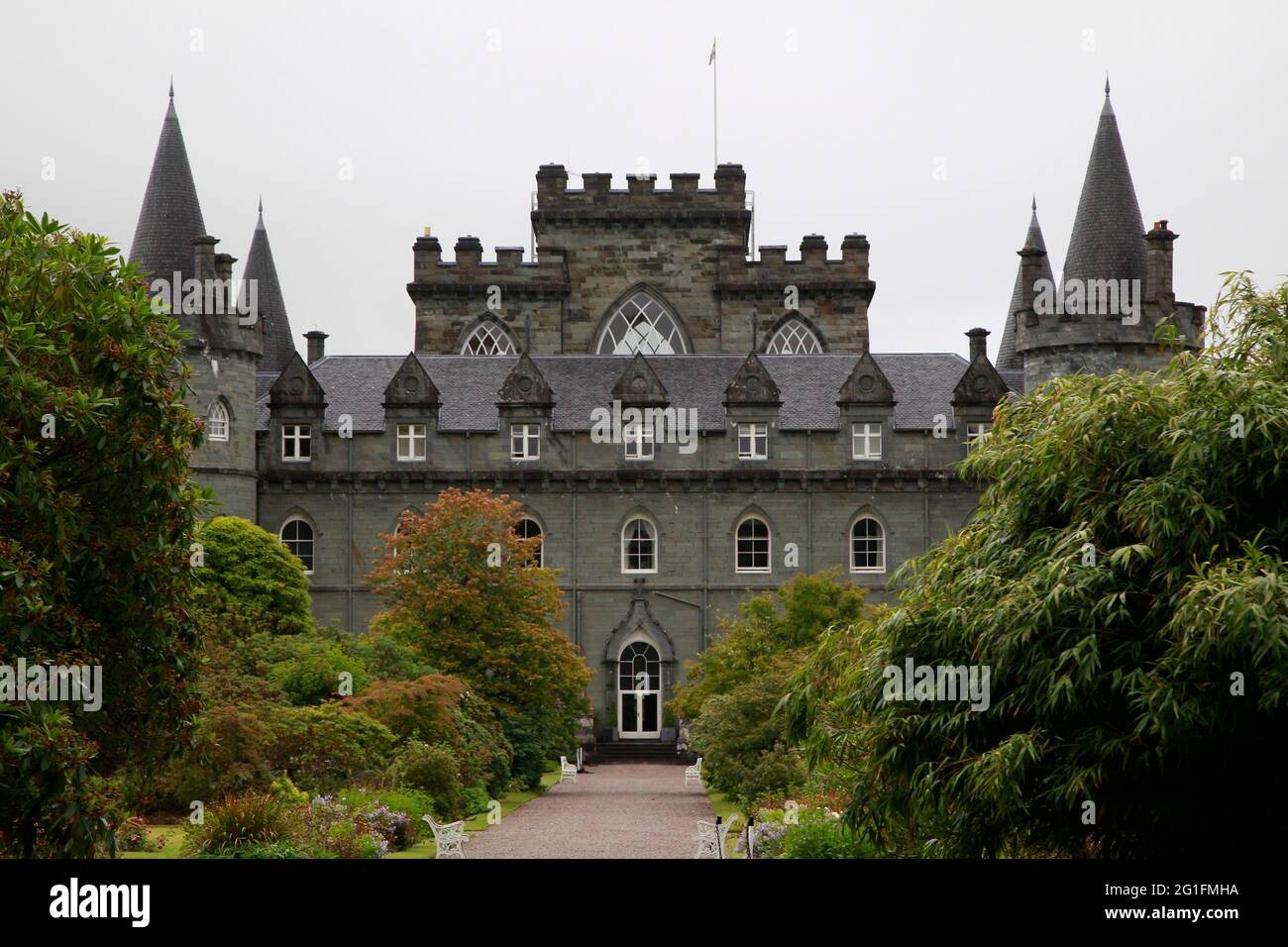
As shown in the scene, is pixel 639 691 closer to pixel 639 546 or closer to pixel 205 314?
pixel 639 546

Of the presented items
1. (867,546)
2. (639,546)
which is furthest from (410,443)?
(867,546)

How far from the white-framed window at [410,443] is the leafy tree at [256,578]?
9044 mm

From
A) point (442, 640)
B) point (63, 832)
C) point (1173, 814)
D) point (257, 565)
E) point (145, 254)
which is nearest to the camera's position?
point (1173, 814)

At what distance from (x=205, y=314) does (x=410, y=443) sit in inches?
286

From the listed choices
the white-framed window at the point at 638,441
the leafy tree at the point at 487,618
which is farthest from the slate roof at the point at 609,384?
the leafy tree at the point at 487,618

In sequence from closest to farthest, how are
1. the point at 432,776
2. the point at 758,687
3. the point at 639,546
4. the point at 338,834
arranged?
the point at 338,834 → the point at 432,776 → the point at 758,687 → the point at 639,546

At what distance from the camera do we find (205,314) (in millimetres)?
50969

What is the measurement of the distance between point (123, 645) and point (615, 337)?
4541cm

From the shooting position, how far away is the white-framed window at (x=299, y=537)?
53.5m

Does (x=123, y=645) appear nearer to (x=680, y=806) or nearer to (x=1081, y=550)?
(x=1081, y=550)

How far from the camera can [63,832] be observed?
16.4 metres

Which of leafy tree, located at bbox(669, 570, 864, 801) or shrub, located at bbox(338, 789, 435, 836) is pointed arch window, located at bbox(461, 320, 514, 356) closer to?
leafy tree, located at bbox(669, 570, 864, 801)

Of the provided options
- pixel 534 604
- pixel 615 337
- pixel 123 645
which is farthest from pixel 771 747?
pixel 615 337

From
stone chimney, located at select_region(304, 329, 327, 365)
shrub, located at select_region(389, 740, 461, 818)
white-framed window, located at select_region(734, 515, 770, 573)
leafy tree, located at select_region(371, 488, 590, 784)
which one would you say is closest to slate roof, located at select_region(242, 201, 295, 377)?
stone chimney, located at select_region(304, 329, 327, 365)
